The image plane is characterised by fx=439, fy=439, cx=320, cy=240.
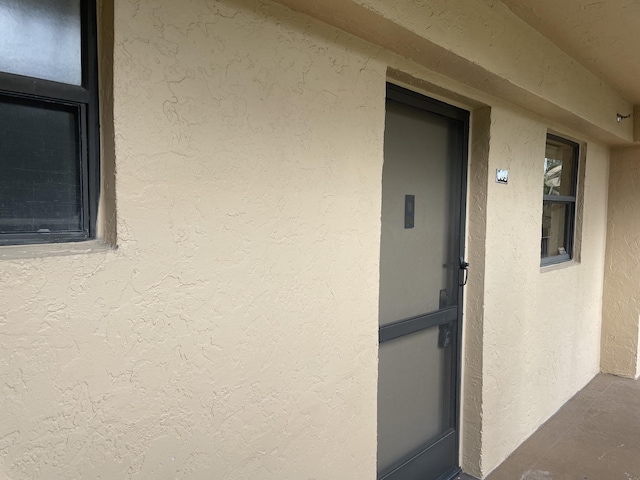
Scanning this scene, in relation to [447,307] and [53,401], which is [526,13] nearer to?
[447,307]

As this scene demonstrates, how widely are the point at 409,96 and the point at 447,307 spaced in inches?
51.7

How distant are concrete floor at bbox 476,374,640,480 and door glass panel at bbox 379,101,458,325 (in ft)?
4.37

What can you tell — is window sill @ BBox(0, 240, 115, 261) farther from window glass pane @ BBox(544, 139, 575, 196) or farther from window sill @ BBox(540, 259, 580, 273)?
window glass pane @ BBox(544, 139, 575, 196)

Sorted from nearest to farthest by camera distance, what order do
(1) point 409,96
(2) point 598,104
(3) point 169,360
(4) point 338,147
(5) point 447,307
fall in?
(3) point 169,360 → (4) point 338,147 → (1) point 409,96 → (5) point 447,307 → (2) point 598,104

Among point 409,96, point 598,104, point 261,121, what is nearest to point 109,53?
point 261,121

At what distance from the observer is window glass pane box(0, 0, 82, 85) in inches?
40.9

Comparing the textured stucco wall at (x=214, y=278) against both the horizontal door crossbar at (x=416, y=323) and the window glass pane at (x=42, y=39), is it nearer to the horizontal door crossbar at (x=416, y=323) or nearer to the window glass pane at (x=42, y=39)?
the window glass pane at (x=42, y=39)

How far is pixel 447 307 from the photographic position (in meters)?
2.78

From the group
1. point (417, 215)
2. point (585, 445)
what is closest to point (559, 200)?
point (585, 445)

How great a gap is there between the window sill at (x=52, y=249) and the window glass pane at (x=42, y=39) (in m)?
0.42

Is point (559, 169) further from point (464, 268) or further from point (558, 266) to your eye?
point (464, 268)

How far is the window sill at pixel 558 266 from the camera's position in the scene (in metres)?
3.62

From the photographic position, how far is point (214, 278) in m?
1.36

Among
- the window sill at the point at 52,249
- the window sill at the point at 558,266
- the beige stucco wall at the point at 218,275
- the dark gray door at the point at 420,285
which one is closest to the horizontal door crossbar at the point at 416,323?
the dark gray door at the point at 420,285
